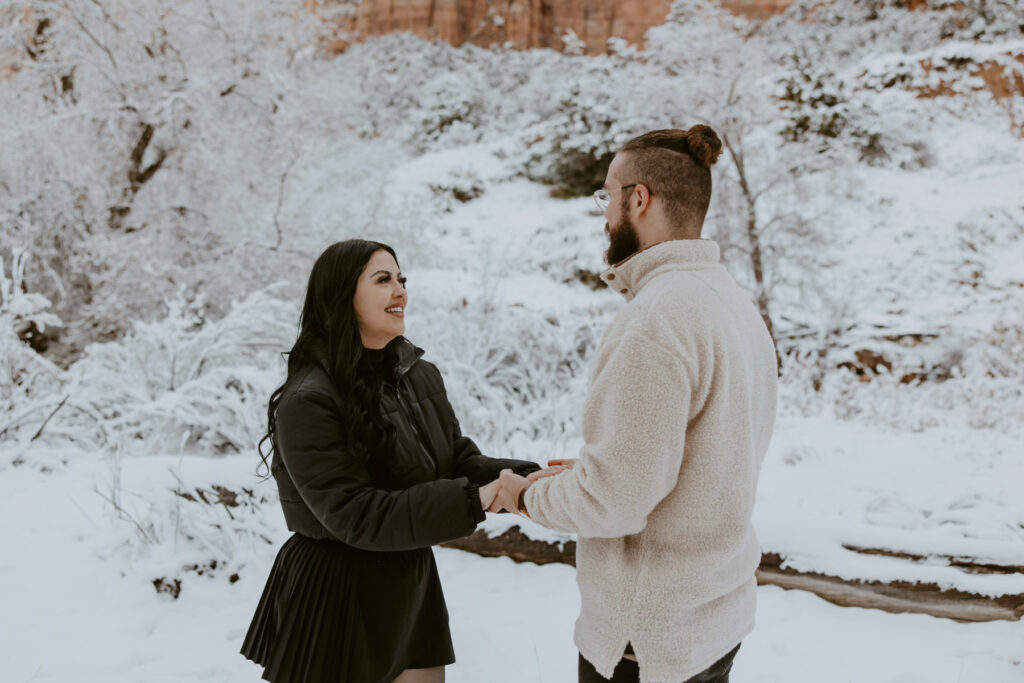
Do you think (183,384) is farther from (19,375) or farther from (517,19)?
(517,19)

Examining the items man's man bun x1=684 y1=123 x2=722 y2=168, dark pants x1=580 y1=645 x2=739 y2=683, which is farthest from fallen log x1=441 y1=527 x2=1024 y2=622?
man's man bun x1=684 y1=123 x2=722 y2=168

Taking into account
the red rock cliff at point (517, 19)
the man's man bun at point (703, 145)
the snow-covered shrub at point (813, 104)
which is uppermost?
the red rock cliff at point (517, 19)

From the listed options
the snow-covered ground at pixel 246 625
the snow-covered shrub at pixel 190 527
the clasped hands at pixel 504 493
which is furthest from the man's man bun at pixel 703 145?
the snow-covered shrub at pixel 190 527

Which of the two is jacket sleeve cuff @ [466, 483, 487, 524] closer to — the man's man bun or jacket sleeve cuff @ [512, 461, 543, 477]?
jacket sleeve cuff @ [512, 461, 543, 477]

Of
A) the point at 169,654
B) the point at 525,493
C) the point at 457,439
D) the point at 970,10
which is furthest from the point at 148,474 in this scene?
the point at 970,10

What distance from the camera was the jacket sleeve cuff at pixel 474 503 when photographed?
56.5 inches

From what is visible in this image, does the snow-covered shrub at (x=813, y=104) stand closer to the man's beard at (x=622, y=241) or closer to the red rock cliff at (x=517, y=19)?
the man's beard at (x=622, y=241)

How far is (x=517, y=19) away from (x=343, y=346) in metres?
27.3

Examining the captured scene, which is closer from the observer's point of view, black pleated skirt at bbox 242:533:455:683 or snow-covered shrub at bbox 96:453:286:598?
black pleated skirt at bbox 242:533:455:683

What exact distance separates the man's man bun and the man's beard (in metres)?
0.17

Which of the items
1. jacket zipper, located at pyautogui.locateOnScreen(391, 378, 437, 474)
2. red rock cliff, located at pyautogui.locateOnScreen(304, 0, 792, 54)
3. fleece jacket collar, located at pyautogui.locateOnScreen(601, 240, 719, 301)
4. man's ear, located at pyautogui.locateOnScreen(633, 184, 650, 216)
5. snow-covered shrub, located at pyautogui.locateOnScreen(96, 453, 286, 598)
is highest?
red rock cliff, located at pyautogui.locateOnScreen(304, 0, 792, 54)

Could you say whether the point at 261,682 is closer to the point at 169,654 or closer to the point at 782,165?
the point at 169,654

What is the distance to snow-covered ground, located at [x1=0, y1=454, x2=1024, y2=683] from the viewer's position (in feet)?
7.80

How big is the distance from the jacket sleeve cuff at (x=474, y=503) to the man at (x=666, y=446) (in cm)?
18
